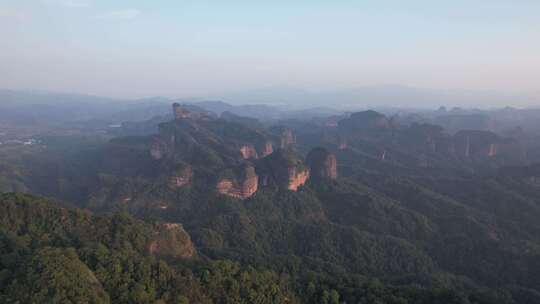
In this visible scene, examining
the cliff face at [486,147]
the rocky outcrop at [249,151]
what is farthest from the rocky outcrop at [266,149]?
the cliff face at [486,147]

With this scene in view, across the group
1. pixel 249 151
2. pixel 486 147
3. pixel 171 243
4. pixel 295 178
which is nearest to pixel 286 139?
pixel 249 151

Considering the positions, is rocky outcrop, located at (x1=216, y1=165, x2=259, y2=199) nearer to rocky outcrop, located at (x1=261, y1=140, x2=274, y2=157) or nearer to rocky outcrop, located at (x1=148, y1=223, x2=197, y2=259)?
rocky outcrop, located at (x1=148, y1=223, x2=197, y2=259)

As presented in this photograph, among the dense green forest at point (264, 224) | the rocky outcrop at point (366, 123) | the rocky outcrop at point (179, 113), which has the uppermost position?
the rocky outcrop at point (179, 113)

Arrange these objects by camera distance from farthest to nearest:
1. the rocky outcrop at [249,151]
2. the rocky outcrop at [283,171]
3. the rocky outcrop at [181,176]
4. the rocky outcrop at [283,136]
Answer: the rocky outcrop at [283,136]
the rocky outcrop at [249,151]
the rocky outcrop at [283,171]
the rocky outcrop at [181,176]

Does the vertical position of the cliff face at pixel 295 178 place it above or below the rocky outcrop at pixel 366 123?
below

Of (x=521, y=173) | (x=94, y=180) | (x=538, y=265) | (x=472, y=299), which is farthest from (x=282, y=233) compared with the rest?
(x=521, y=173)

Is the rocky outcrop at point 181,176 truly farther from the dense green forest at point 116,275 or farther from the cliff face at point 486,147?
the cliff face at point 486,147

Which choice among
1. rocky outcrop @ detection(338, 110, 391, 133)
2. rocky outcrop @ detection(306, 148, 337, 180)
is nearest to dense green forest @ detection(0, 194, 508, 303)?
rocky outcrop @ detection(306, 148, 337, 180)
